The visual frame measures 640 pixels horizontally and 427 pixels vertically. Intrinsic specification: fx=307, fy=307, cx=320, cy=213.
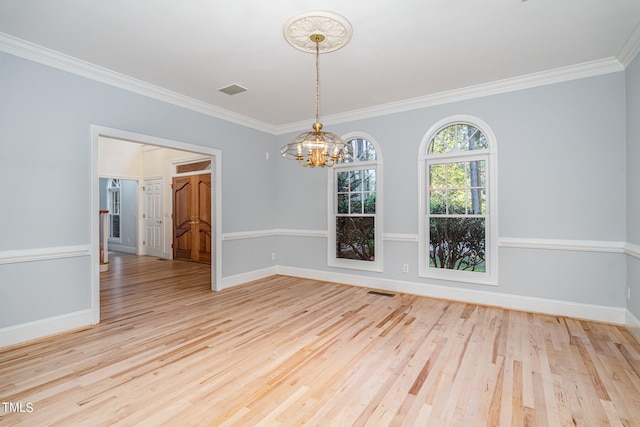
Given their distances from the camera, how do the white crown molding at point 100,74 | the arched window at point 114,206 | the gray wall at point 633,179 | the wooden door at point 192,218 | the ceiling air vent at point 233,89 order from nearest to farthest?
the white crown molding at point 100,74, the gray wall at point 633,179, the ceiling air vent at point 233,89, the wooden door at point 192,218, the arched window at point 114,206

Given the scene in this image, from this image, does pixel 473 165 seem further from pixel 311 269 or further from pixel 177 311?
pixel 177 311

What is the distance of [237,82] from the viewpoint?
3.75 metres

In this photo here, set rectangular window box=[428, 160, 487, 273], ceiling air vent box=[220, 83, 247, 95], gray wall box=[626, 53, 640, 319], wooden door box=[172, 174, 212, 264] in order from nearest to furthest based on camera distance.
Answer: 1. gray wall box=[626, 53, 640, 319]
2. ceiling air vent box=[220, 83, 247, 95]
3. rectangular window box=[428, 160, 487, 273]
4. wooden door box=[172, 174, 212, 264]

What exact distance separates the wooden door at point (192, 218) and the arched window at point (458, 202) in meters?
4.70

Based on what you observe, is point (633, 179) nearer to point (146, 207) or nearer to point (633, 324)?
point (633, 324)

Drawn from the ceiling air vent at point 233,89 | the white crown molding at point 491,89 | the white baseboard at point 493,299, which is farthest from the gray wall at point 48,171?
the white baseboard at point 493,299

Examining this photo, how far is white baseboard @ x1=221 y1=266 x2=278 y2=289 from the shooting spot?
4843 mm

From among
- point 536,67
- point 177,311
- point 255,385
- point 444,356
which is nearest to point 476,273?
point 444,356

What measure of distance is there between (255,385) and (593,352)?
283 centimetres

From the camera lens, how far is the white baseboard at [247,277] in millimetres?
4843

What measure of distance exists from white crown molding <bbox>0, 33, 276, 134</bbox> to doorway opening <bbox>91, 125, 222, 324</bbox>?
54cm

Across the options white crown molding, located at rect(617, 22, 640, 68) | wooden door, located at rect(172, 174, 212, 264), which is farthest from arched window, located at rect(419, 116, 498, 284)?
wooden door, located at rect(172, 174, 212, 264)

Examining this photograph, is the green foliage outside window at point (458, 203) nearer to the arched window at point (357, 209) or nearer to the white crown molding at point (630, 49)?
the arched window at point (357, 209)

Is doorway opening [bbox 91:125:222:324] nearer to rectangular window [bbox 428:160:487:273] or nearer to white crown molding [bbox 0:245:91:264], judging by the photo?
white crown molding [bbox 0:245:91:264]
